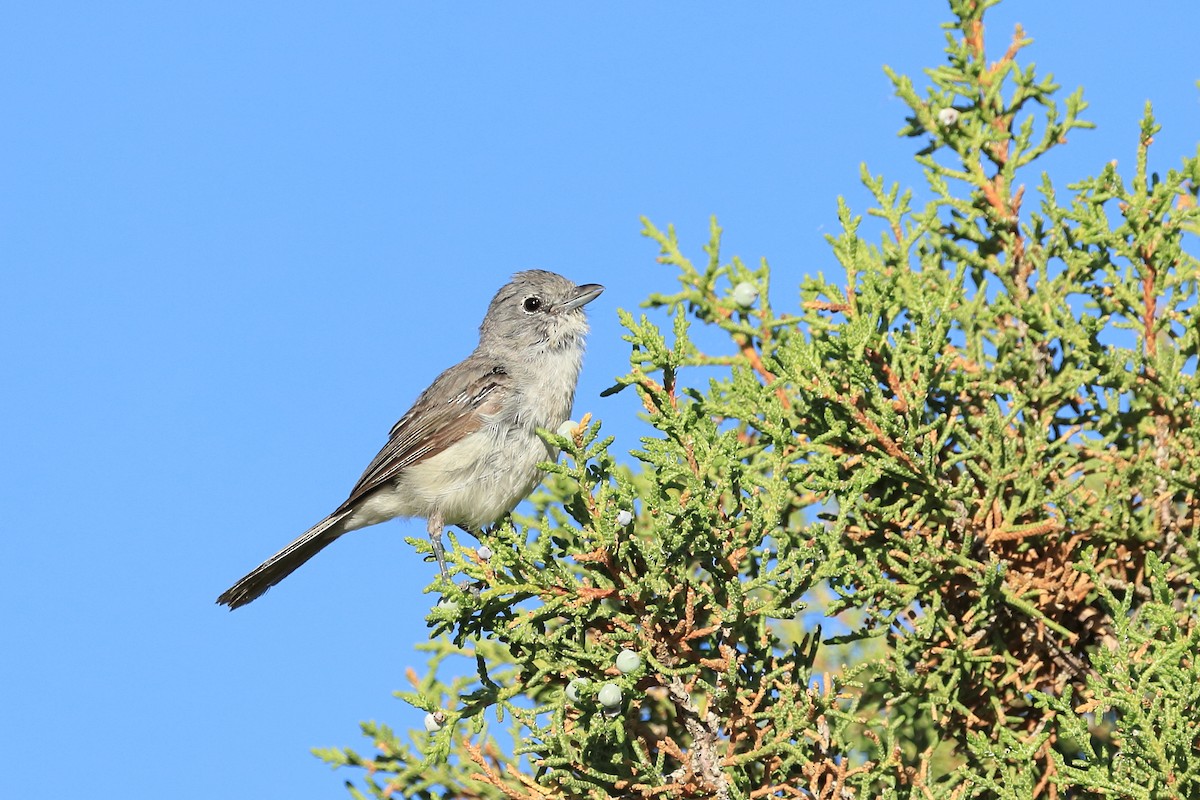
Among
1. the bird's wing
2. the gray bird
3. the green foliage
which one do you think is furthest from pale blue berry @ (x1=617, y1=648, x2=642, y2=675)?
the bird's wing

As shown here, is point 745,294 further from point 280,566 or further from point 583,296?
point 280,566

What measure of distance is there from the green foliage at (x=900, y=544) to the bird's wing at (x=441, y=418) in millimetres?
2118

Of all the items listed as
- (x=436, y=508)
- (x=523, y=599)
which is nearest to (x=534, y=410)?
(x=436, y=508)

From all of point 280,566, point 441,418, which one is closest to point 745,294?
point 441,418

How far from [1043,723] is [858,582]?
101 centimetres

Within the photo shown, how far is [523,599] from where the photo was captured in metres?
5.71

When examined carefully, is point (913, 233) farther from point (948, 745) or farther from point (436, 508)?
point (436, 508)

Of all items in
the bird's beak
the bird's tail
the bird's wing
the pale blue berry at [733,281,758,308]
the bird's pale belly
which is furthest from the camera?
the bird's beak

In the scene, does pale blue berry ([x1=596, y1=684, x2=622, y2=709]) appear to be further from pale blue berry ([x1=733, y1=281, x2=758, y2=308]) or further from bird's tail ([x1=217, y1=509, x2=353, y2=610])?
bird's tail ([x1=217, y1=509, x2=353, y2=610])

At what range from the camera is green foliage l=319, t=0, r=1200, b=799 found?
17.5 ft

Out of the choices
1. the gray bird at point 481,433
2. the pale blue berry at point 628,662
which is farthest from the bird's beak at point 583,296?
the pale blue berry at point 628,662

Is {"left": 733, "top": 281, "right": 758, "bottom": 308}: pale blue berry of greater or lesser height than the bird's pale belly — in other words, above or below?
below

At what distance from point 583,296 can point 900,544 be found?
12.8 ft

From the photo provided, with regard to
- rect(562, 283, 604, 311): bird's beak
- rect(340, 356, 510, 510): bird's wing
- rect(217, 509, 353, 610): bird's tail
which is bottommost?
rect(217, 509, 353, 610): bird's tail
